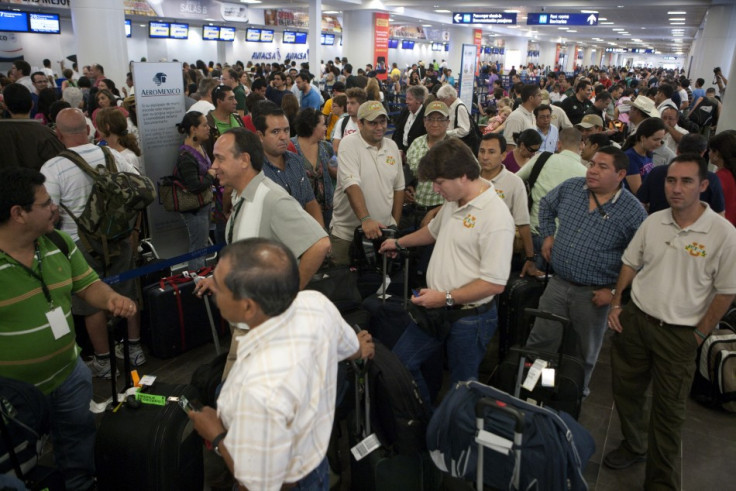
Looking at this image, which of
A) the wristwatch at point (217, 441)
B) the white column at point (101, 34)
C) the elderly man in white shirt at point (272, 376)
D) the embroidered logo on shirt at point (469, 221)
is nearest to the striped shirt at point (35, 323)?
the elderly man in white shirt at point (272, 376)

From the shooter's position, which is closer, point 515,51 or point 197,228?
point 197,228

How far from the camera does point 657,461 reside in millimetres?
2715

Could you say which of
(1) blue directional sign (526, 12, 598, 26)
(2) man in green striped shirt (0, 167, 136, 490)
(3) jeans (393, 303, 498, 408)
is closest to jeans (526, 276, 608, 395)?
(3) jeans (393, 303, 498, 408)

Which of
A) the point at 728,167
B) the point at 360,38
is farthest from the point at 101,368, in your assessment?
the point at 360,38

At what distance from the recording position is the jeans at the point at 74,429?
250 cm

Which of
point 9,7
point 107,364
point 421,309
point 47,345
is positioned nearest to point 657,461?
point 421,309

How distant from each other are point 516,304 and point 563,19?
20326mm

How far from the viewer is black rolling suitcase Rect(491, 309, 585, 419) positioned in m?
2.61

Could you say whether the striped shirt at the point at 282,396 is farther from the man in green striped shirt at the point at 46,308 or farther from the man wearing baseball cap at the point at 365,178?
the man wearing baseball cap at the point at 365,178

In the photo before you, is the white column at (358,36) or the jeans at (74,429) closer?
the jeans at (74,429)

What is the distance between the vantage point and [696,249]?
2539 mm

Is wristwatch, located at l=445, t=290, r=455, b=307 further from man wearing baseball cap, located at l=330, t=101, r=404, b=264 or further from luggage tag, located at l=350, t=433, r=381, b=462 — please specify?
man wearing baseball cap, located at l=330, t=101, r=404, b=264

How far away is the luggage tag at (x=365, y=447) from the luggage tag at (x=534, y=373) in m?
0.74

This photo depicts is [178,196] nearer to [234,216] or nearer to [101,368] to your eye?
[101,368]
